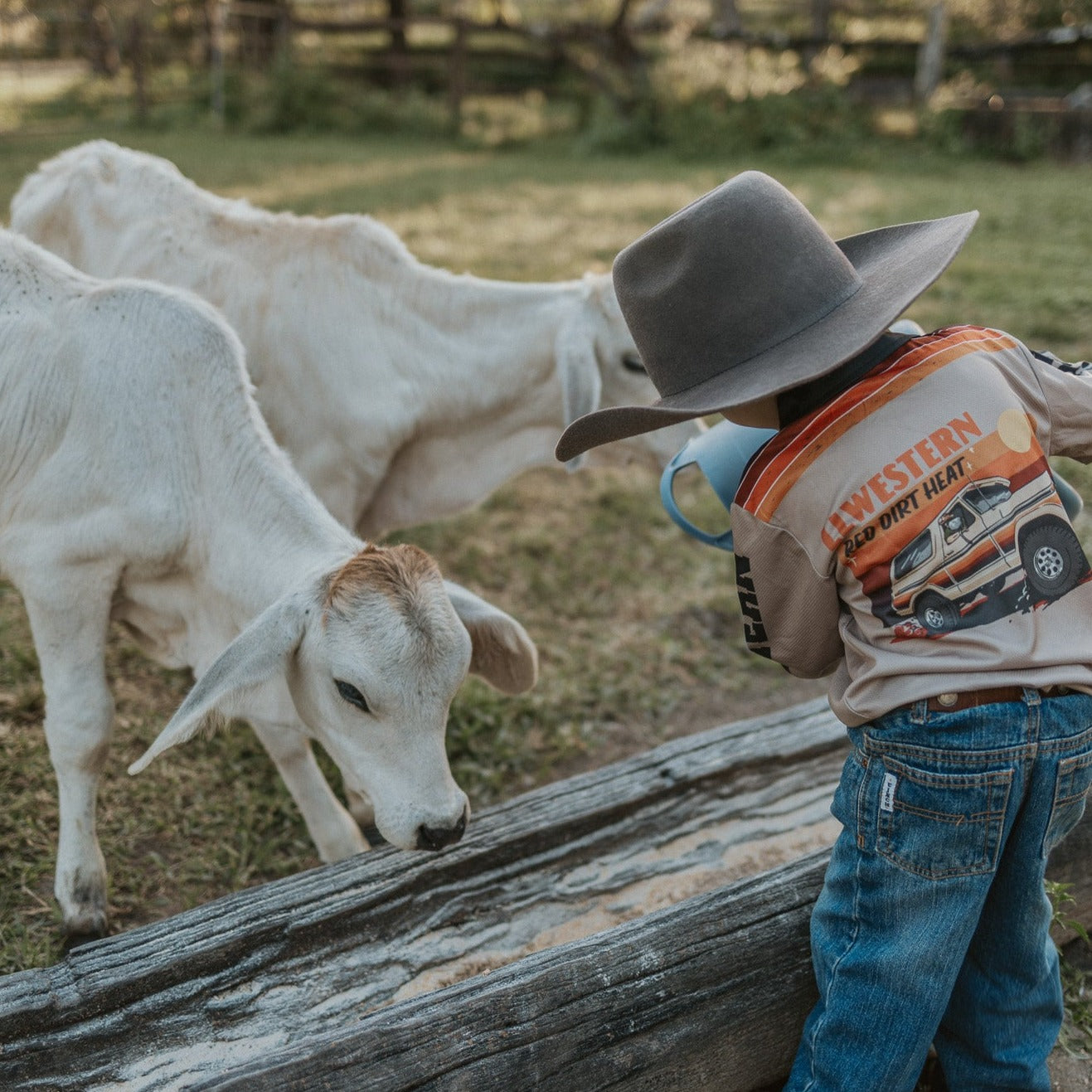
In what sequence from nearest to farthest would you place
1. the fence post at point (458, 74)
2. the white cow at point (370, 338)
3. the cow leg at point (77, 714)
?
the cow leg at point (77, 714)
the white cow at point (370, 338)
the fence post at point (458, 74)

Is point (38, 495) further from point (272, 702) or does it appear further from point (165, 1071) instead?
point (165, 1071)

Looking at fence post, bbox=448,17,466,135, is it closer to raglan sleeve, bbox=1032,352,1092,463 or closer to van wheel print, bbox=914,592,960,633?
raglan sleeve, bbox=1032,352,1092,463

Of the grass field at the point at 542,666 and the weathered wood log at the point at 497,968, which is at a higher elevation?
the weathered wood log at the point at 497,968

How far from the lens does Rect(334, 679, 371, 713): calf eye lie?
2.48 metres

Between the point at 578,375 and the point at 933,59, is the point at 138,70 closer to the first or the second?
the point at 933,59

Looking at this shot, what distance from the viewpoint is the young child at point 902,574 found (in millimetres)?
1893

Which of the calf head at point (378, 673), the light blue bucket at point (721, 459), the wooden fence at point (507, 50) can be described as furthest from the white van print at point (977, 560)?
the wooden fence at point (507, 50)

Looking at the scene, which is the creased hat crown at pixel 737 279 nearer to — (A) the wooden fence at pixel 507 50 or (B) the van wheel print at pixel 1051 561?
(B) the van wheel print at pixel 1051 561

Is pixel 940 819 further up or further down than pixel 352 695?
further up

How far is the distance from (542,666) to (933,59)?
14.9 metres

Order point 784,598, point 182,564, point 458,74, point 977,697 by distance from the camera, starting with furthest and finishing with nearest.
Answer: point 458,74 → point 182,564 → point 784,598 → point 977,697

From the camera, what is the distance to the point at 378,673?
2.42 metres

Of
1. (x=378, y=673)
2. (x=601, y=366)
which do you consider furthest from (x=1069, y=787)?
(x=601, y=366)

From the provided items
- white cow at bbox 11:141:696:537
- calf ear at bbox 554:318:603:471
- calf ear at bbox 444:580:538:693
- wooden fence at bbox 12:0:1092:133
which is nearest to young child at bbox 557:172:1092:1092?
calf ear at bbox 444:580:538:693
